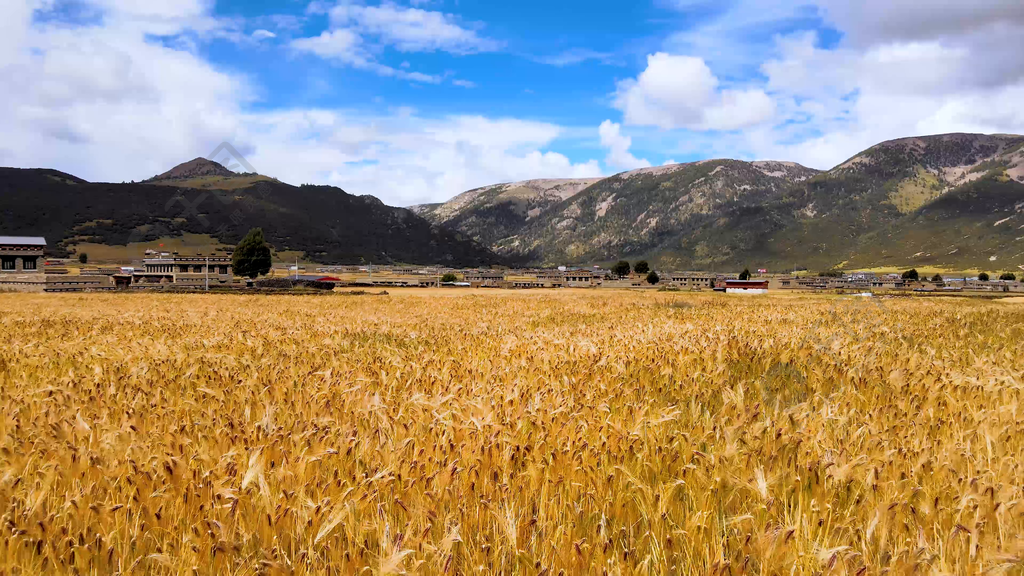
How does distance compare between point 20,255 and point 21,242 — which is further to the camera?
point 21,242

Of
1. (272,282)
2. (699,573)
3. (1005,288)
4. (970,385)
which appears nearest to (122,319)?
(699,573)

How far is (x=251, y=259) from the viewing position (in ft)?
405

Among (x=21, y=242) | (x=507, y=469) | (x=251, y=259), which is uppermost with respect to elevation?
(x=21, y=242)

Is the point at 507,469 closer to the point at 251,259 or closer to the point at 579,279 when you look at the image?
the point at 251,259

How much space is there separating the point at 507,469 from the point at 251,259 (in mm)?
134663

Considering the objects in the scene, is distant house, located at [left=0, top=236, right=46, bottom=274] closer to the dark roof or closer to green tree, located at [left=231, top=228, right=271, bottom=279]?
the dark roof

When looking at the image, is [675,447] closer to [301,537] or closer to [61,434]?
[301,537]

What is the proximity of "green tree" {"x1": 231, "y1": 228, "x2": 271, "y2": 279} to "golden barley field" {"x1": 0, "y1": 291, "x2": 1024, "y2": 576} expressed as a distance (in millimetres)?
128817

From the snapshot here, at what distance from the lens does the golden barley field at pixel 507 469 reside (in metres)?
2.20

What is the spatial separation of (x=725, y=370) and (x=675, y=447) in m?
3.08

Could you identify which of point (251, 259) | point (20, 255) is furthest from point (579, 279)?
point (20, 255)

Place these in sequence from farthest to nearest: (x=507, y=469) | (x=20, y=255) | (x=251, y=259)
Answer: (x=251, y=259) → (x=20, y=255) → (x=507, y=469)

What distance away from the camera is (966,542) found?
231 cm

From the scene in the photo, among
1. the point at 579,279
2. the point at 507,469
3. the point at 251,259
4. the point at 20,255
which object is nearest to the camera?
the point at 507,469
